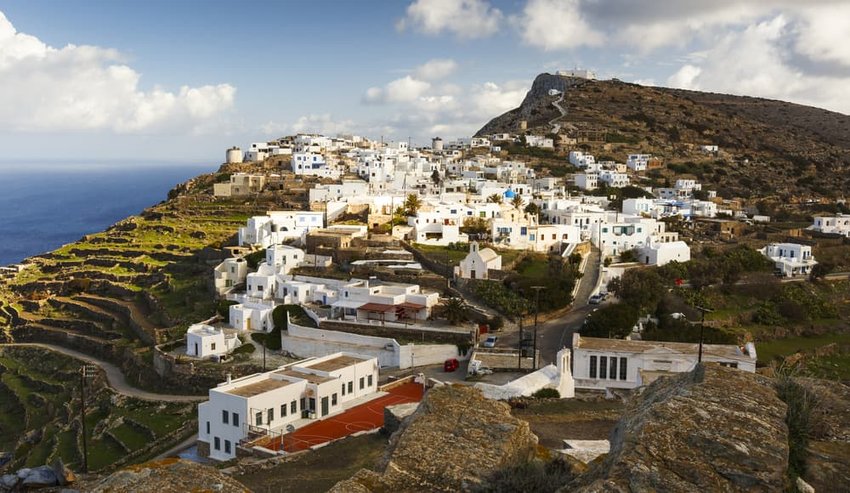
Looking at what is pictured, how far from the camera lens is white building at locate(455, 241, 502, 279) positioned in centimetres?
3078

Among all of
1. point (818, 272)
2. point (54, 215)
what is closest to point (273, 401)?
point (818, 272)

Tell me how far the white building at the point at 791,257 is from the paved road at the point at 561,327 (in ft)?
37.2

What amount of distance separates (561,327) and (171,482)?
23.5 meters

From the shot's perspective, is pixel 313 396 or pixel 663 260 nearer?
pixel 313 396

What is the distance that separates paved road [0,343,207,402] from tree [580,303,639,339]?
14.3 m

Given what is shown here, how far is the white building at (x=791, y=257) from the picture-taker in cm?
3738

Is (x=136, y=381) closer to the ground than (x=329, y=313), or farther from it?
closer to the ground

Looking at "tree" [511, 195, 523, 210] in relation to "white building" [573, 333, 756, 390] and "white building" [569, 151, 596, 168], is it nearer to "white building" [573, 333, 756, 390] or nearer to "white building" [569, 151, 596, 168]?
"white building" [569, 151, 596, 168]

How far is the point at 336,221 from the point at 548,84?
77859 millimetres

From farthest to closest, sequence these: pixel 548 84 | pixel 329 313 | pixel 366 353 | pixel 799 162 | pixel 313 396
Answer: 1. pixel 548 84
2. pixel 799 162
3. pixel 329 313
4. pixel 366 353
5. pixel 313 396

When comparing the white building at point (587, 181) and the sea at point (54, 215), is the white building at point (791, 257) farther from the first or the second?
the sea at point (54, 215)

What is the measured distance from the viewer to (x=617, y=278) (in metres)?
32.7

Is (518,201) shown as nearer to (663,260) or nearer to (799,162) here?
(663,260)

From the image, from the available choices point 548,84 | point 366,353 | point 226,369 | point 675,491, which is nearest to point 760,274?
point 366,353
